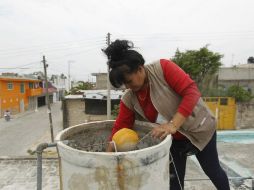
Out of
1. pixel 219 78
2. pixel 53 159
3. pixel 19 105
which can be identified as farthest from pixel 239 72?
pixel 19 105

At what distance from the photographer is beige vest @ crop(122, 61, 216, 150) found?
1.67 m

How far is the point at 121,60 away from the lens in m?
1.57

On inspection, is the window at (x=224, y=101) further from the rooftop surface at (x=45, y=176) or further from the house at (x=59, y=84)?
the house at (x=59, y=84)

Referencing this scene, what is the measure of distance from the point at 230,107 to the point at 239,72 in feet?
19.0

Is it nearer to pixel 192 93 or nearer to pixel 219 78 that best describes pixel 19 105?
pixel 219 78

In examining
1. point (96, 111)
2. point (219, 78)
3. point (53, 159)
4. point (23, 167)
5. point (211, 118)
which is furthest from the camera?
point (219, 78)

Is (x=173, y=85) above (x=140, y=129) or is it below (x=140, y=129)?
above

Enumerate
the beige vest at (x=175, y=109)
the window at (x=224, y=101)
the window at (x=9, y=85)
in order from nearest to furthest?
the beige vest at (x=175, y=109) → the window at (x=224, y=101) → the window at (x=9, y=85)

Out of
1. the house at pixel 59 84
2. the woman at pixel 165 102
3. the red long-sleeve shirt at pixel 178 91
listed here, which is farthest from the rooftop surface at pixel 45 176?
the house at pixel 59 84

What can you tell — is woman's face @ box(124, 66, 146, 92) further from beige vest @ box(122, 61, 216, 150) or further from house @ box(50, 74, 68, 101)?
→ house @ box(50, 74, 68, 101)

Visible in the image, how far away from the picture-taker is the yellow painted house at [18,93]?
2824 cm

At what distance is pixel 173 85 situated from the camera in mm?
1645

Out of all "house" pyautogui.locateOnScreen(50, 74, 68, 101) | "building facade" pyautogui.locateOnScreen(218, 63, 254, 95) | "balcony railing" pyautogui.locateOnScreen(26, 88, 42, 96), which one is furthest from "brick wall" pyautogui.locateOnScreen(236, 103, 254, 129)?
"house" pyautogui.locateOnScreen(50, 74, 68, 101)

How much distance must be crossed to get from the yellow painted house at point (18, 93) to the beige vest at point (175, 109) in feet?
93.6
